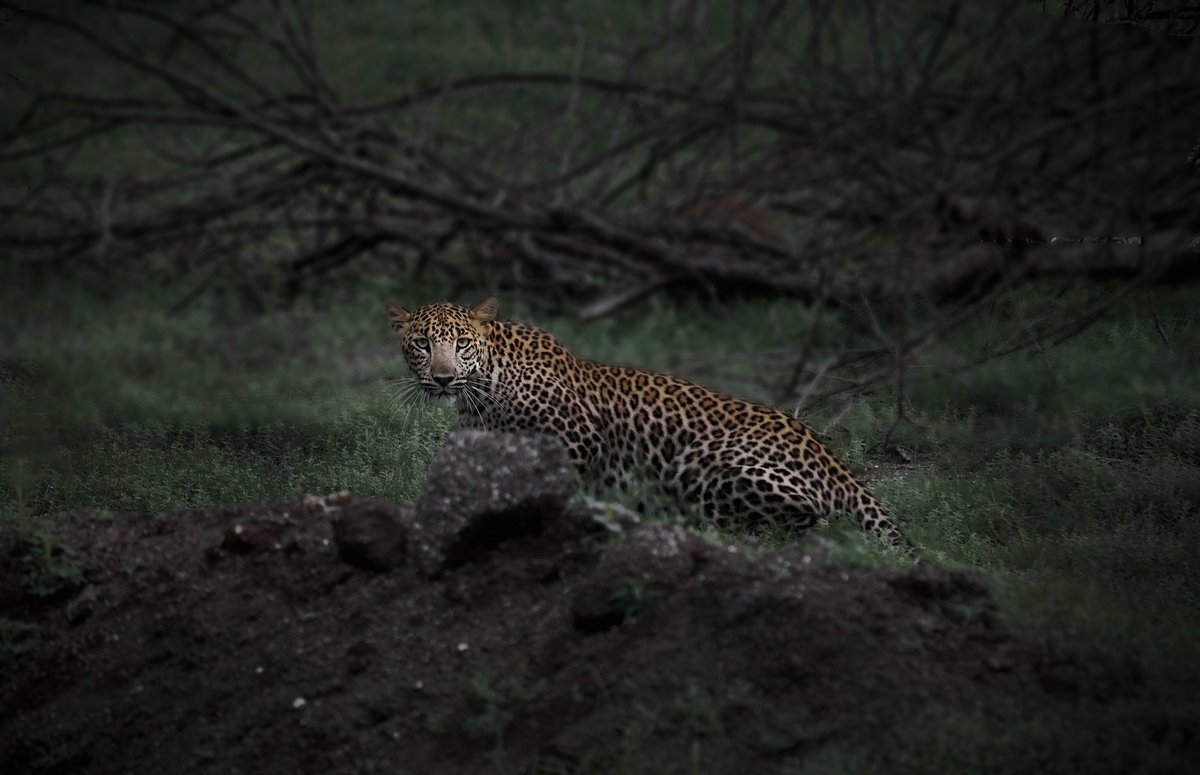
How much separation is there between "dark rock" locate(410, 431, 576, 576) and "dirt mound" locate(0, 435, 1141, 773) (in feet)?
0.03

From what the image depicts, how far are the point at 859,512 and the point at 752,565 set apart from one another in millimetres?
1761

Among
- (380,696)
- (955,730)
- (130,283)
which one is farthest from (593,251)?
(130,283)

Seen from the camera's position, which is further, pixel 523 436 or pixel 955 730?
pixel 523 436

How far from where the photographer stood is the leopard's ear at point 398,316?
789cm

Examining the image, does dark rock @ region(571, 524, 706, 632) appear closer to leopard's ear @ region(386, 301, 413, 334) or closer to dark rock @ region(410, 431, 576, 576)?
dark rock @ region(410, 431, 576, 576)

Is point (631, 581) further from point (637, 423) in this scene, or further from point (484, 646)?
point (637, 423)

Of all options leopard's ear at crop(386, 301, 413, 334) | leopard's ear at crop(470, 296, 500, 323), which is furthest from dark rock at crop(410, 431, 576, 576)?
leopard's ear at crop(386, 301, 413, 334)

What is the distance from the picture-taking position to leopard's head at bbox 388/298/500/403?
7.40 meters

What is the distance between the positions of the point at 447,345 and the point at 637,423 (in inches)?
45.7

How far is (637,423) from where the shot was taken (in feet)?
24.7

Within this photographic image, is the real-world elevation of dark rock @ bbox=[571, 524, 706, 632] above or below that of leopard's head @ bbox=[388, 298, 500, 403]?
below

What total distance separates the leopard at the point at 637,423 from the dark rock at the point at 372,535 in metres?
1.67

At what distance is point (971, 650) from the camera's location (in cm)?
500

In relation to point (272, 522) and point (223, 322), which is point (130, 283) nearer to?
point (272, 522)
